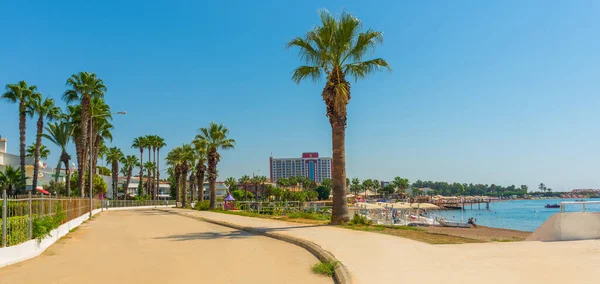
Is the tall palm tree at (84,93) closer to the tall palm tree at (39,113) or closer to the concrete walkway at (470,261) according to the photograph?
the tall palm tree at (39,113)

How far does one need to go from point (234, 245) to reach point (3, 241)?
6.25m

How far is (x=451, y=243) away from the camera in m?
12.7

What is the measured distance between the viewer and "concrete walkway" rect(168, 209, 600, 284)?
786 cm

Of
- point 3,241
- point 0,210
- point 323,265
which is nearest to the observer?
point 323,265

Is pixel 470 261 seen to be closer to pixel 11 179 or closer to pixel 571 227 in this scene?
pixel 571 227

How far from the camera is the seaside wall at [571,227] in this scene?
12438 millimetres

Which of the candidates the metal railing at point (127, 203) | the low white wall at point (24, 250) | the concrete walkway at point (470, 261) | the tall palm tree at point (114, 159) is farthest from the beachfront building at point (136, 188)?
the concrete walkway at point (470, 261)

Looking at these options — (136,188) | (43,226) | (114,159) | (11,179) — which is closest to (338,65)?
(43,226)

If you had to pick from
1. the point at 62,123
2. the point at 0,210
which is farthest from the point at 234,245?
the point at 62,123

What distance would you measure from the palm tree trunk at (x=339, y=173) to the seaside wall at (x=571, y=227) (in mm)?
9599

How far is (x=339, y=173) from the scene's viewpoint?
69.8ft

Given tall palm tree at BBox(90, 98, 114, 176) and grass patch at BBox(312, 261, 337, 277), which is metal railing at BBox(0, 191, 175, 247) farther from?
tall palm tree at BBox(90, 98, 114, 176)

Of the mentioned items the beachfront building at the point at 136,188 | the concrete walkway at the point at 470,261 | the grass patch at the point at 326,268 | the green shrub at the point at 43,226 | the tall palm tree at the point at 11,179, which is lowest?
the beachfront building at the point at 136,188

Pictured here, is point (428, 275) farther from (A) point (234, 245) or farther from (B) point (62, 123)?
(B) point (62, 123)
